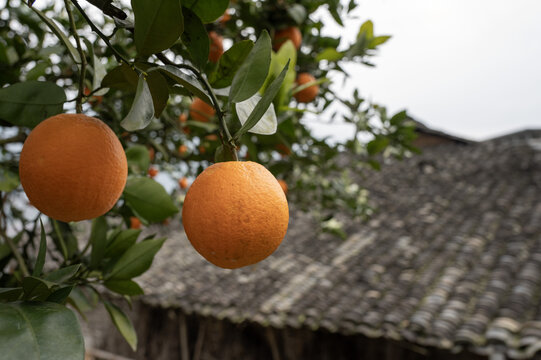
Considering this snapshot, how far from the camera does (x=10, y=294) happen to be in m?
0.45

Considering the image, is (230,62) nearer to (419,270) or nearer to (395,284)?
(395,284)

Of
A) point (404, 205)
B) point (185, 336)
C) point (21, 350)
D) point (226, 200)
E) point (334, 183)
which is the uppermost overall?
point (226, 200)

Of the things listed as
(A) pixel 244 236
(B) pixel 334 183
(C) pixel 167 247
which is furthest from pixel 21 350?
(C) pixel 167 247

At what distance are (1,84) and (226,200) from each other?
54 cm

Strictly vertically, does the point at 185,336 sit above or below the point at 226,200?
below

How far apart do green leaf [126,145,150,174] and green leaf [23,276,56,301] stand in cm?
47

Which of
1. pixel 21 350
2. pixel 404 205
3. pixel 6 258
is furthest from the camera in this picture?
pixel 404 205

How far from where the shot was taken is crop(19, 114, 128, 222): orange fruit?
46 cm

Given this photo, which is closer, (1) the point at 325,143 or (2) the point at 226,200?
(2) the point at 226,200

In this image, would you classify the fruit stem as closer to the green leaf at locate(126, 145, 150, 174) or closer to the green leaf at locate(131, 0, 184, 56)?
the green leaf at locate(131, 0, 184, 56)

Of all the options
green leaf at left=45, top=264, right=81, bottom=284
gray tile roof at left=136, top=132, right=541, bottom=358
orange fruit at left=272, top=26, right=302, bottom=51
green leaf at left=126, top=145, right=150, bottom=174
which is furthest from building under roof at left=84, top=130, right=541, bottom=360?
green leaf at left=45, top=264, right=81, bottom=284

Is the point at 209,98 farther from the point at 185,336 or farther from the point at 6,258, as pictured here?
the point at 185,336

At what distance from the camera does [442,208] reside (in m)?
6.36

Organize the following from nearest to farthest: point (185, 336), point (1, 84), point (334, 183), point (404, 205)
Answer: point (1, 84) → point (334, 183) → point (185, 336) → point (404, 205)
